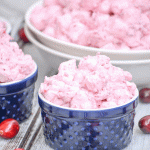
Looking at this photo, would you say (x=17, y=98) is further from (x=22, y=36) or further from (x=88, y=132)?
A: (x=22, y=36)

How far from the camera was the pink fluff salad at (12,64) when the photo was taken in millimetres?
1143

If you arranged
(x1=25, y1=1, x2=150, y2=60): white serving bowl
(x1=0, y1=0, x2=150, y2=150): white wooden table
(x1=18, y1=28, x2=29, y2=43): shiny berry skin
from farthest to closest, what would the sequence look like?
(x1=18, y1=28, x2=29, y2=43): shiny berry skin
(x1=25, y1=1, x2=150, y2=60): white serving bowl
(x1=0, y1=0, x2=150, y2=150): white wooden table

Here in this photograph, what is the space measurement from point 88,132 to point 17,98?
13.4 inches

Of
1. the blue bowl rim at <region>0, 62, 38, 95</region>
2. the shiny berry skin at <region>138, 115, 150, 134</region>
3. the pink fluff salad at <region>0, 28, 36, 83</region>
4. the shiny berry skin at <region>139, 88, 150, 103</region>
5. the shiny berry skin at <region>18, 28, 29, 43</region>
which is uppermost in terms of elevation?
the pink fluff salad at <region>0, 28, 36, 83</region>

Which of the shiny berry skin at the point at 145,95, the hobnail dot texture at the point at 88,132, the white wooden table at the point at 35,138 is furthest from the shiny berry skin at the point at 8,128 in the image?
the shiny berry skin at the point at 145,95

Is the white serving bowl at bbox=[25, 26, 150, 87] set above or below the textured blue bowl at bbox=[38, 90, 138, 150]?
below

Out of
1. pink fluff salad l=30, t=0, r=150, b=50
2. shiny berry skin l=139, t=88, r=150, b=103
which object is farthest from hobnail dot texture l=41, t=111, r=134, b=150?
pink fluff salad l=30, t=0, r=150, b=50

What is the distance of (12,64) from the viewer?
117cm

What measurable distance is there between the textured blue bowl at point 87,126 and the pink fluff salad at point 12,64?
6.6 inches

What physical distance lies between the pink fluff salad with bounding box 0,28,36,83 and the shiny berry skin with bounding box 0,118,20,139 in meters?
0.15

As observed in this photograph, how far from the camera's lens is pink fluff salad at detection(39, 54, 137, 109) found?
99 centimetres

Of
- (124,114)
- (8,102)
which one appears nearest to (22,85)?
(8,102)

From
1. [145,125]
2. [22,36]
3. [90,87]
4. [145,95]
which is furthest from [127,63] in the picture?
[22,36]

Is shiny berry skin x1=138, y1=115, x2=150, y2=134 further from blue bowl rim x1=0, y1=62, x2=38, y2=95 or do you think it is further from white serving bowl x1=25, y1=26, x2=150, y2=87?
blue bowl rim x1=0, y1=62, x2=38, y2=95
